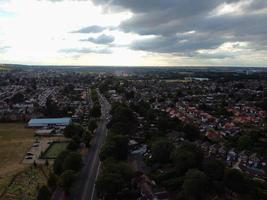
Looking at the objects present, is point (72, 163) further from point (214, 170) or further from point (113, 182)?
point (214, 170)

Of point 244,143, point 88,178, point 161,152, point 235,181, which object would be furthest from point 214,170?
point 244,143

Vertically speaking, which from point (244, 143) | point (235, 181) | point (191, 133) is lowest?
point (244, 143)

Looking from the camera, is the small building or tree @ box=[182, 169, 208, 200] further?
the small building

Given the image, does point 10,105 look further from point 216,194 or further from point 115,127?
point 216,194

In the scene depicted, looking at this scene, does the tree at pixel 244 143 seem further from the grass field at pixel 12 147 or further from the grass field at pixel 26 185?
the grass field at pixel 12 147

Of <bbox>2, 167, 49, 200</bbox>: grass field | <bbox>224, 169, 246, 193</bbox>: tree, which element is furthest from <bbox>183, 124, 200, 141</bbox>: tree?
<bbox>2, 167, 49, 200</bbox>: grass field

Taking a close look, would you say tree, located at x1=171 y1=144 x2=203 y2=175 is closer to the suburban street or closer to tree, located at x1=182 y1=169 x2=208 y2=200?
tree, located at x1=182 y1=169 x2=208 y2=200
